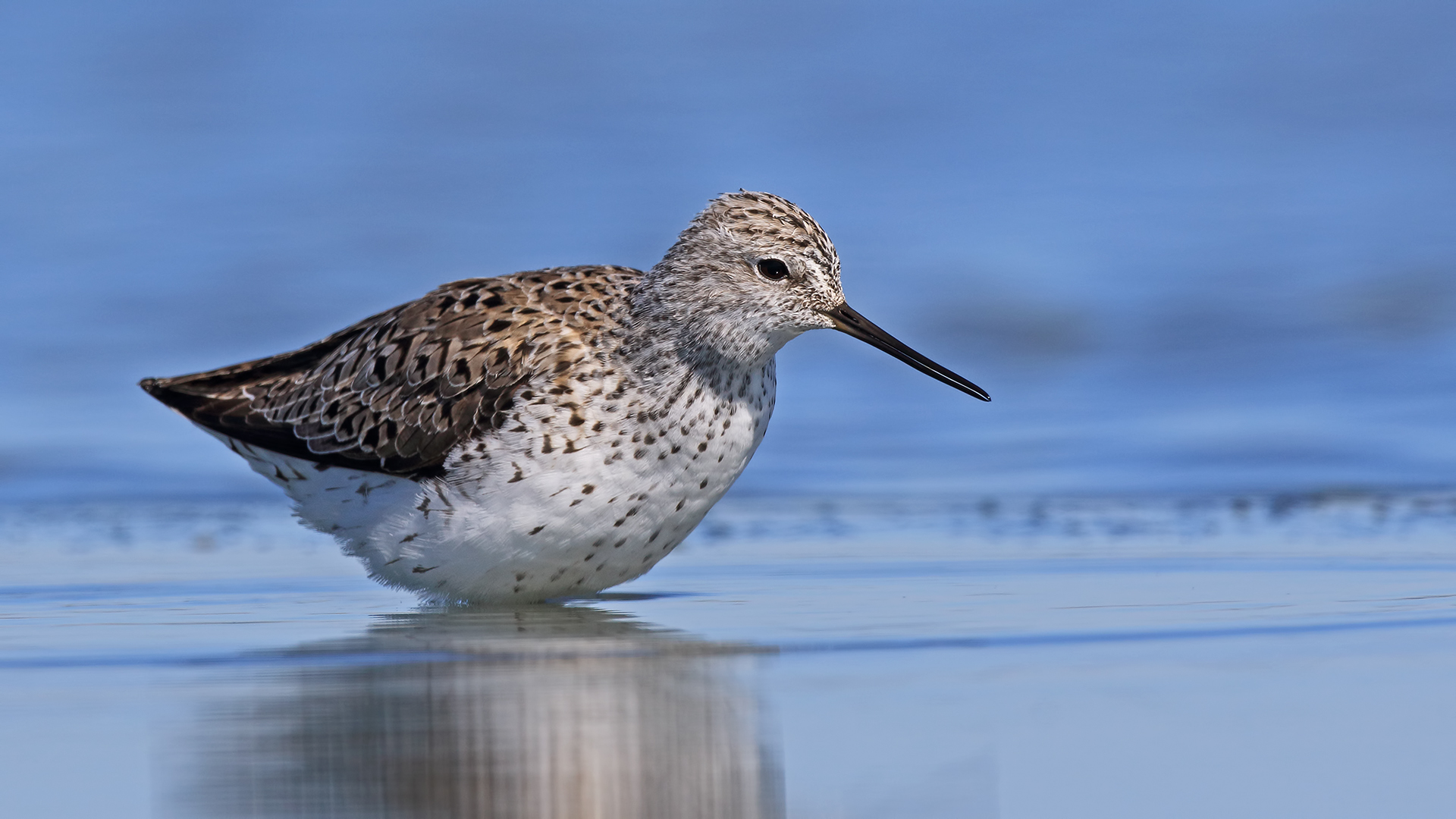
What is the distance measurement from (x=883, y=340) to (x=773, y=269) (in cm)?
59

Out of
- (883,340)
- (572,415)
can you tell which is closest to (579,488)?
(572,415)

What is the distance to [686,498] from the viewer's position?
7824 millimetres

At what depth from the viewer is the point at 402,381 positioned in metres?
8.36

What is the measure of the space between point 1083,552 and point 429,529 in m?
3.55

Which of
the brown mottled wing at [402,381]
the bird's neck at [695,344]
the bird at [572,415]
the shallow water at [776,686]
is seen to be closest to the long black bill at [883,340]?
the bird at [572,415]

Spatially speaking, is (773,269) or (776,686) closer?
(776,686)

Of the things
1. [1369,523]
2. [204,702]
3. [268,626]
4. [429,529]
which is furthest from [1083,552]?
[204,702]

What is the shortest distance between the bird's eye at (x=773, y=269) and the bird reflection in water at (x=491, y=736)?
1.75 meters

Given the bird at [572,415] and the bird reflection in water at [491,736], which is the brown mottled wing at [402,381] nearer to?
the bird at [572,415]

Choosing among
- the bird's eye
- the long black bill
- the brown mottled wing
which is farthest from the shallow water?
the bird's eye

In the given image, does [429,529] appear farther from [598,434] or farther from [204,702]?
[204,702]

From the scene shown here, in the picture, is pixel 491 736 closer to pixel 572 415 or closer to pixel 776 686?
pixel 776 686

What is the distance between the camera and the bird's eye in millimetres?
7898

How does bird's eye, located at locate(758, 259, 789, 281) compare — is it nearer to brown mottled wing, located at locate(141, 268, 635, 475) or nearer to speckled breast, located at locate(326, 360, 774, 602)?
speckled breast, located at locate(326, 360, 774, 602)
